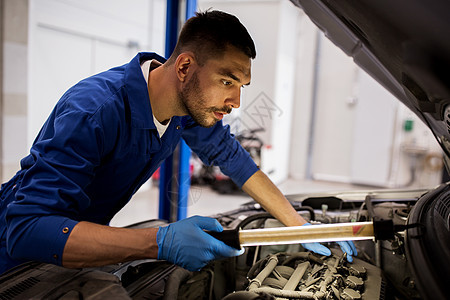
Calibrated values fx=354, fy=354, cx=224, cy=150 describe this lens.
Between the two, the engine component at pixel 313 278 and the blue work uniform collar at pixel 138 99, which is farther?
the blue work uniform collar at pixel 138 99

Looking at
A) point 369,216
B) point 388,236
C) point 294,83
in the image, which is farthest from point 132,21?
point 388,236

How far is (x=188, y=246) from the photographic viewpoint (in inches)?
39.0

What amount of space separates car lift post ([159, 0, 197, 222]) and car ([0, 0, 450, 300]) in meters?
1.56

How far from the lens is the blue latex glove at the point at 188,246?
0.99 m

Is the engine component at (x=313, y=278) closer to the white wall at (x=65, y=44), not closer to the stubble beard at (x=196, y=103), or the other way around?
the stubble beard at (x=196, y=103)

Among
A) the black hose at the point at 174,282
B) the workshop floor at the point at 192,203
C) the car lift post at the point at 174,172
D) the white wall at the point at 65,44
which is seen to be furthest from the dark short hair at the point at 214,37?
the white wall at the point at 65,44

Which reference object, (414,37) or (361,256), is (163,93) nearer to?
(414,37)

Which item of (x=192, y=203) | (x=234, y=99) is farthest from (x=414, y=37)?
(x=192, y=203)

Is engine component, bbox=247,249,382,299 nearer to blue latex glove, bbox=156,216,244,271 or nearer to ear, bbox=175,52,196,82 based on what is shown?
blue latex glove, bbox=156,216,244,271

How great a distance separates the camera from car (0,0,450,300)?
73 centimetres

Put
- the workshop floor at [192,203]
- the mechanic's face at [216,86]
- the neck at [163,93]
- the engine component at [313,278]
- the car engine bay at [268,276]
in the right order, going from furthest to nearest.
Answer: the workshop floor at [192,203] < the neck at [163,93] < the mechanic's face at [216,86] < the engine component at [313,278] < the car engine bay at [268,276]

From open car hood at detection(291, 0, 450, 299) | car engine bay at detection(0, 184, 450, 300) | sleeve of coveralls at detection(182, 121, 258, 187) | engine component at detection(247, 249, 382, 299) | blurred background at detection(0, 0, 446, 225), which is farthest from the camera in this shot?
blurred background at detection(0, 0, 446, 225)

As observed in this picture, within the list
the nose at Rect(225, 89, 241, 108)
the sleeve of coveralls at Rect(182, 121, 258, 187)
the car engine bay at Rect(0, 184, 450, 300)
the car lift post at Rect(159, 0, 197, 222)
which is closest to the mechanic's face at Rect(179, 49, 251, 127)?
the nose at Rect(225, 89, 241, 108)

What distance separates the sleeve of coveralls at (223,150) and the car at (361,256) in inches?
7.9
